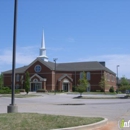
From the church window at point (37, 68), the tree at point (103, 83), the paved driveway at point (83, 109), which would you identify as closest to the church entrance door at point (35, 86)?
the church window at point (37, 68)

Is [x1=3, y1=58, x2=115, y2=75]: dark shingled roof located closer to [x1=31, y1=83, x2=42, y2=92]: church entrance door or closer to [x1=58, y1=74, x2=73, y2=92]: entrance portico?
[x1=58, y1=74, x2=73, y2=92]: entrance portico

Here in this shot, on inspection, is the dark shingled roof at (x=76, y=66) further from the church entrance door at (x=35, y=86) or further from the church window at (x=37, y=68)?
the church entrance door at (x=35, y=86)

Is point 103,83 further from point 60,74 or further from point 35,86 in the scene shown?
point 35,86

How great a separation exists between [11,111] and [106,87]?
2349 inches

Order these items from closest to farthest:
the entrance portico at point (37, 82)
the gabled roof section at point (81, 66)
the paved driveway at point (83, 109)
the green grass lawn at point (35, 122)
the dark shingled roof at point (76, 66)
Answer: the green grass lawn at point (35, 122)
the paved driveway at point (83, 109)
the entrance portico at point (37, 82)
the dark shingled roof at point (76, 66)
the gabled roof section at point (81, 66)

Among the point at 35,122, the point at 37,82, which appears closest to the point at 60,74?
the point at 37,82

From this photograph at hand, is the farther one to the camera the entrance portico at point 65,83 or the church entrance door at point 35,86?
the entrance portico at point 65,83

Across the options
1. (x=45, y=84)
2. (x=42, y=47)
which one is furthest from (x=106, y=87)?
(x=42, y=47)

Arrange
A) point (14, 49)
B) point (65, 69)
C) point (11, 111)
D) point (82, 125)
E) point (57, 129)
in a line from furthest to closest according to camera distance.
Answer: point (65, 69), point (14, 49), point (11, 111), point (82, 125), point (57, 129)

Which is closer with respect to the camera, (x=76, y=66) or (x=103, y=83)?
(x=103, y=83)

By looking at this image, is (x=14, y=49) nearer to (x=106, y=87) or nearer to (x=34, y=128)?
(x=34, y=128)

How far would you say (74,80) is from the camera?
246 ft

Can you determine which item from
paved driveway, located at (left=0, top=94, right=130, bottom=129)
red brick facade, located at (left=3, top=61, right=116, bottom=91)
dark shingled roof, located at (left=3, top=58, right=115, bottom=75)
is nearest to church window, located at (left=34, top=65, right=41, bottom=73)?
red brick facade, located at (left=3, top=61, right=116, bottom=91)

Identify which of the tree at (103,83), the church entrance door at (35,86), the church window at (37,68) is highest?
the church window at (37,68)
